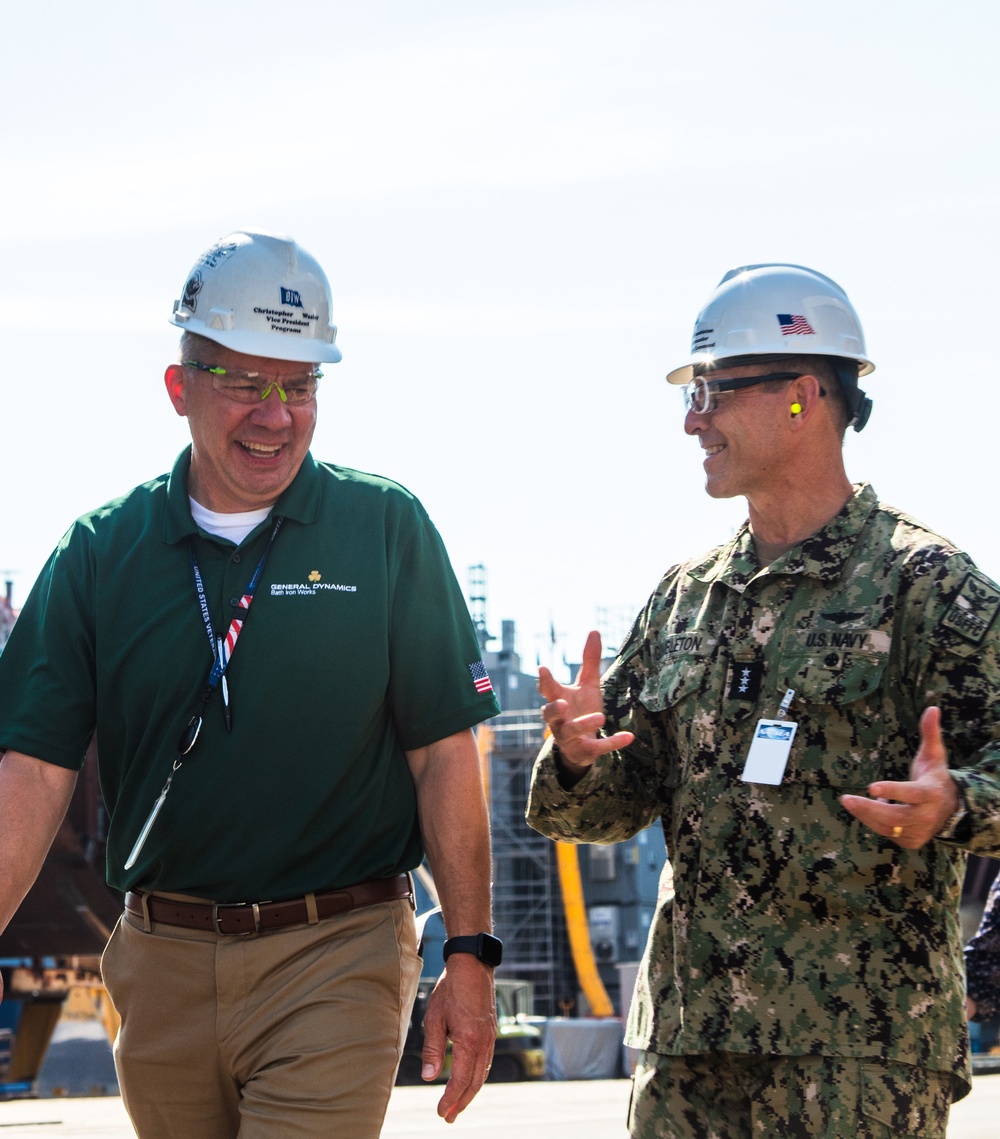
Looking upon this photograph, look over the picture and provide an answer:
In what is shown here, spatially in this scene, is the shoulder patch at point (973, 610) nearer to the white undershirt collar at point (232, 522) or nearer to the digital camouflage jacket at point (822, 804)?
the digital camouflage jacket at point (822, 804)

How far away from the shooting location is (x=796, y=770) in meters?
3.82

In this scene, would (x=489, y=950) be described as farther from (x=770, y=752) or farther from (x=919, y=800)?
(x=919, y=800)

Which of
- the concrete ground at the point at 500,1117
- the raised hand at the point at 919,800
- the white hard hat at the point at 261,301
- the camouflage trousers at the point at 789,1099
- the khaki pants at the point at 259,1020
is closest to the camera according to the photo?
the raised hand at the point at 919,800

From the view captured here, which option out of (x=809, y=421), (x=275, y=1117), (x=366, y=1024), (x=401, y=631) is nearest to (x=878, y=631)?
(x=809, y=421)

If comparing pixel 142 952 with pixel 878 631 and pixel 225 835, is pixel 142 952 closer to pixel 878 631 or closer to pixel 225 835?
pixel 225 835

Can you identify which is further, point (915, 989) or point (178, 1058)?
point (178, 1058)

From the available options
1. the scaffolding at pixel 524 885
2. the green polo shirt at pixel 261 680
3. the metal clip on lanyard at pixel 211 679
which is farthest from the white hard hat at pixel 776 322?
the scaffolding at pixel 524 885

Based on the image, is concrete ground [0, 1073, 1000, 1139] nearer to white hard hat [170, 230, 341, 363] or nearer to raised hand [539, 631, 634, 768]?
raised hand [539, 631, 634, 768]

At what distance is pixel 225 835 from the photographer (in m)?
3.95

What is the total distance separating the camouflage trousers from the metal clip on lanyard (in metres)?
1.31

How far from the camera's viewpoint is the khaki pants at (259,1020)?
373cm

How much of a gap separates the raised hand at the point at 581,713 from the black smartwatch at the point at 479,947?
0.47m

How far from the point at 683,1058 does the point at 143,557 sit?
1793 mm

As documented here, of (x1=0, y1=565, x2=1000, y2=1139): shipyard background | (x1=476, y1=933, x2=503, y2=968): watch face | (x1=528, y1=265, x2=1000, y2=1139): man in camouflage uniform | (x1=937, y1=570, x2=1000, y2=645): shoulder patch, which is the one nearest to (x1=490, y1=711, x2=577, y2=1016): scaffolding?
(x1=0, y1=565, x2=1000, y2=1139): shipyard background
